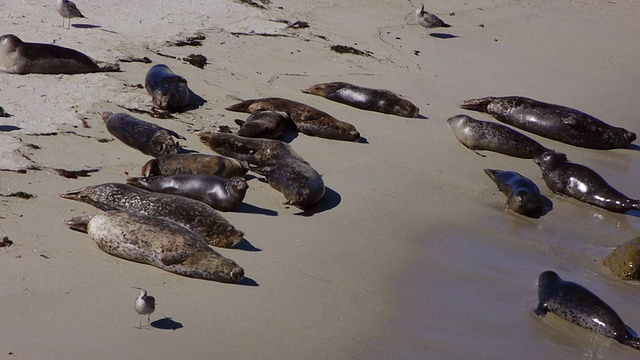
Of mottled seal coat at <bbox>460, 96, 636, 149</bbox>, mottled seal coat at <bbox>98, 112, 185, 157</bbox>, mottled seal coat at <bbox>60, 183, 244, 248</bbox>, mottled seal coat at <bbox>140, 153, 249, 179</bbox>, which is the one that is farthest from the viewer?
mottled seal coat at <bbox>460, 96, 636, 149</bbox>

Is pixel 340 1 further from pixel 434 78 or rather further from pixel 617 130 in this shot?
pixel 617 130

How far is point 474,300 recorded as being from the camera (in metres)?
5.74

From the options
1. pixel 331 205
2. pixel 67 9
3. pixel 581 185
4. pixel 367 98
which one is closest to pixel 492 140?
pixel 581 185

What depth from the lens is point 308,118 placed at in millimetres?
7902

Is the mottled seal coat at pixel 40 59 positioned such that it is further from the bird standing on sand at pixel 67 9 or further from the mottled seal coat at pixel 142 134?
the mottled seal coat at pixel 142 134

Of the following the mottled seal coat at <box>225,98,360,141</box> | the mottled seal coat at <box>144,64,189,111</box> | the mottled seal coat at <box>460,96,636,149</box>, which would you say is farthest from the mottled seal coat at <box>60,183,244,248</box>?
the mottled seal coat at <box>460,96,636,149</box>

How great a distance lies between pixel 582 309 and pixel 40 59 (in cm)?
493

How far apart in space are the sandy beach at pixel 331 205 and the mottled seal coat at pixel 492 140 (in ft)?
0.37

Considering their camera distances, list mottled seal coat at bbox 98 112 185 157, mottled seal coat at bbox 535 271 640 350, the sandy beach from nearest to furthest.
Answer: the sandy beach < mottled seal coat at bbox 535 271 640 350 < mottled seal coat at bbox 98 112 185 157

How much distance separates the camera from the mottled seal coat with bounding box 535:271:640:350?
5.55 meters

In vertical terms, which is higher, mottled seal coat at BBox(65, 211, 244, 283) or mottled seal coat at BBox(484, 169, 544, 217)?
mottled seal coat at BBox(484, 169, 544, 217)

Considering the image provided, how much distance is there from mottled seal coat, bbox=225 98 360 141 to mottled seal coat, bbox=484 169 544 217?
1.27 meters

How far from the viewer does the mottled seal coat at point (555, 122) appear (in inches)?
349

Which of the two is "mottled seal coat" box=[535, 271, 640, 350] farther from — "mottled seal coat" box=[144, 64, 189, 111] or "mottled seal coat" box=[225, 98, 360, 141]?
"mottled seal coat" box=[144, 64, 189, 111]
